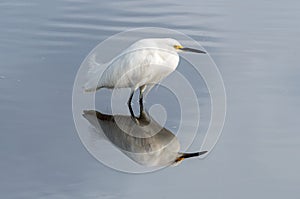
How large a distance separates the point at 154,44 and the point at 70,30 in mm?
2940

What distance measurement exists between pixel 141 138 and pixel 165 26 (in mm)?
3712

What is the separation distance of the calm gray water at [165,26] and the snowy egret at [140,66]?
48cm

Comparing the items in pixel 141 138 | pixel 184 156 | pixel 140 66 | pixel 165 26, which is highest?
pixel 165 26

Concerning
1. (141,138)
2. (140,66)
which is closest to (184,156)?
(141,138)

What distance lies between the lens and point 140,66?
7293 mm

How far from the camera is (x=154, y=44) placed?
7.32 m

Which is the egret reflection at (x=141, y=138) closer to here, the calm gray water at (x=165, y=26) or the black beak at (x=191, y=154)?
the black beak at (x=191, y=154)

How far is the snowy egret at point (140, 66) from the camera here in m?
7.30

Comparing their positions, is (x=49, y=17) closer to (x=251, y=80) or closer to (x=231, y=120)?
(x=251, y=80)

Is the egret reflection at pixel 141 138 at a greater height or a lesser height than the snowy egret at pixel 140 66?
lesser

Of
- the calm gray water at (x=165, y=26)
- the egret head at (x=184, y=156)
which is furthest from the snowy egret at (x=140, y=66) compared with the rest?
the egret head at (x=184, y=156)

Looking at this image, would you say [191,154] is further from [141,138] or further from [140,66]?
[140,66]

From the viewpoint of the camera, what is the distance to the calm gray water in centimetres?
577

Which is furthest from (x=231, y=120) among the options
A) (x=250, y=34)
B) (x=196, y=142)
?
(x=250, y=34)
